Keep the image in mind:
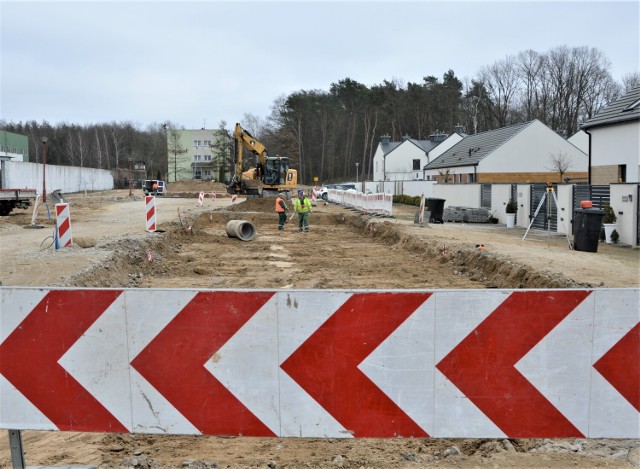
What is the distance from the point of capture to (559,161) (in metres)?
43.6

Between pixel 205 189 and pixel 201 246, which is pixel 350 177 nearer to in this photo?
pixel 205 189

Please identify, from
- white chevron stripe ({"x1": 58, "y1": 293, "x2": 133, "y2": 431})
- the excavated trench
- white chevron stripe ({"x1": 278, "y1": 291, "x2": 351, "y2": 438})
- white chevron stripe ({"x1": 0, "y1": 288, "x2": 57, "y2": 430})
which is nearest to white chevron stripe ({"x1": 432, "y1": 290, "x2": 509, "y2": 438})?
white chevron stripe ({"x1": 278, "y1": 291, "x2": 351, "y2": 438})

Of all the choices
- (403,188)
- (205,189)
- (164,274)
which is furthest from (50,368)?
(205,189)

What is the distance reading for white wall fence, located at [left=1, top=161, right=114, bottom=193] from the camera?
149ft

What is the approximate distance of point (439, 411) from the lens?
12.9 feet

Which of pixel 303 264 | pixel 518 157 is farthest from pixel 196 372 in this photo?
pixel 518 157

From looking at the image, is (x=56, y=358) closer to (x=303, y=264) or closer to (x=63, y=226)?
(x=63, y=226)

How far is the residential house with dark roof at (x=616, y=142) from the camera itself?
885 inches

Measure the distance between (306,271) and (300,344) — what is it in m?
11.7

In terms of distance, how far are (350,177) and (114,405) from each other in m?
91.5

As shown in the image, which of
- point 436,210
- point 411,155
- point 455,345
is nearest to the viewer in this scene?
point 455,345

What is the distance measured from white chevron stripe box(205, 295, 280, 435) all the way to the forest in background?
75.7 metres

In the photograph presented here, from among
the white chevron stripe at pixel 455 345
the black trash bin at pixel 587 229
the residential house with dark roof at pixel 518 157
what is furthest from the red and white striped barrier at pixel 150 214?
the residential house with dark roof at pixel 518 157

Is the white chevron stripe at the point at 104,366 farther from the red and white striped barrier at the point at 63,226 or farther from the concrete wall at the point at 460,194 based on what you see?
the concrete wall at the point at 460,194
